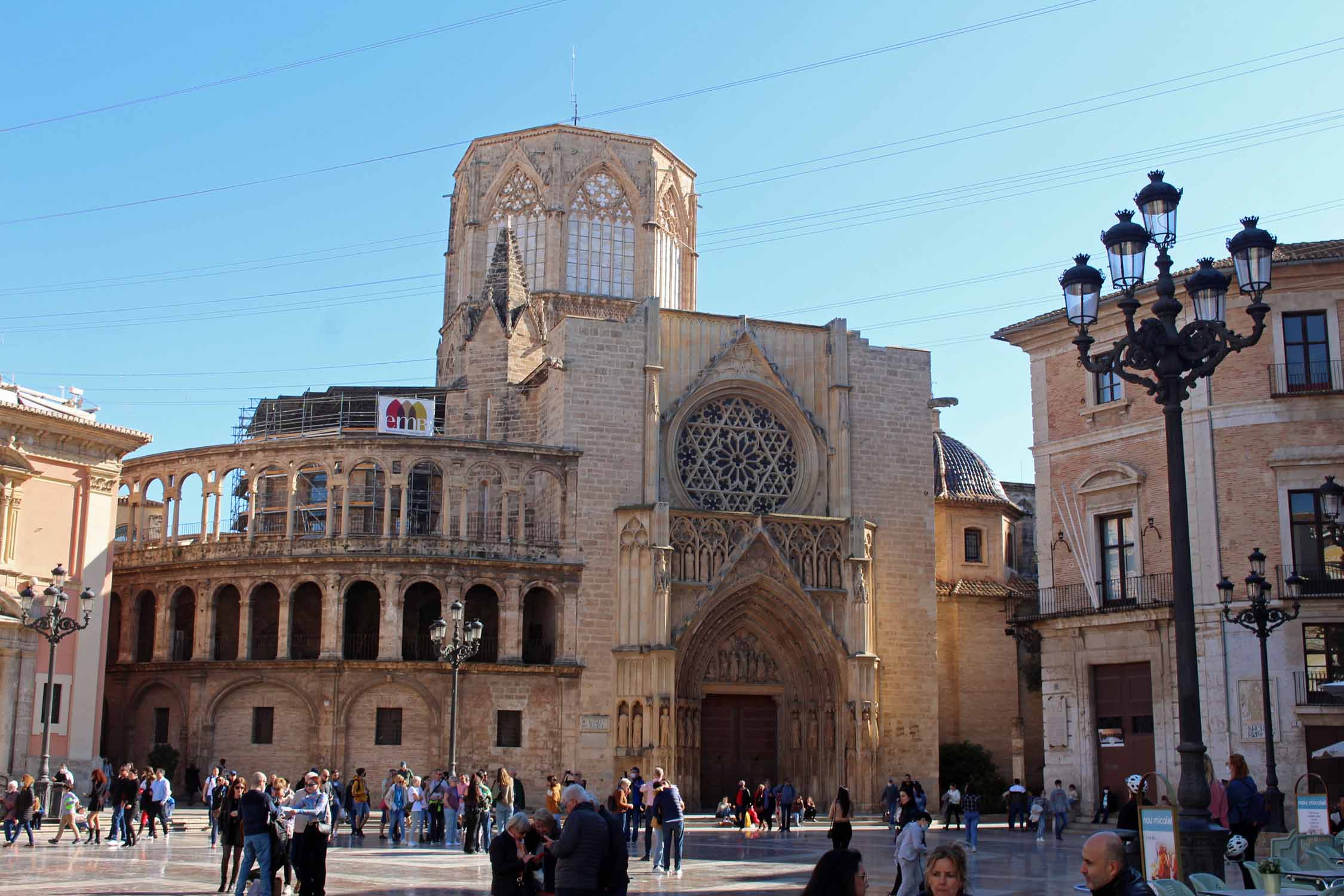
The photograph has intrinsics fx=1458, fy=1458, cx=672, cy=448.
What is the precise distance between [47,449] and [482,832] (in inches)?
568

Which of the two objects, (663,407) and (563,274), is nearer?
(663,407)

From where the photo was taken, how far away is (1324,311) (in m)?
30.1

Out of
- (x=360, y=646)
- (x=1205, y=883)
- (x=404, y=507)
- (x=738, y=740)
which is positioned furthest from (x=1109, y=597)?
(x=1205, y=883)

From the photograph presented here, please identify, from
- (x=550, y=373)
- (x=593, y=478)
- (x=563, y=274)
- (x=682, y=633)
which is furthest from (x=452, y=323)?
(x=682, y=633)

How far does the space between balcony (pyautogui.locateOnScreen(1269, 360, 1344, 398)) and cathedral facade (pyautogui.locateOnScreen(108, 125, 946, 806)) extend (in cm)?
1263

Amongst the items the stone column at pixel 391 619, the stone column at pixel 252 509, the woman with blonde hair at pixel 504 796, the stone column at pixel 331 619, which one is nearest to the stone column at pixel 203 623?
the stone column at pixel 252 509

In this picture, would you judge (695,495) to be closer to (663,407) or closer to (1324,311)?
(663,407)

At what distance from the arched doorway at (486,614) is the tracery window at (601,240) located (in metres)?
13.0

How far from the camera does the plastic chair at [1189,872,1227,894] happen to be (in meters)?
10.8

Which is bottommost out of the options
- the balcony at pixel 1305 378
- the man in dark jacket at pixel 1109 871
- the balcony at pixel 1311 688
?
the man in dark jacket at pixel 1109 871

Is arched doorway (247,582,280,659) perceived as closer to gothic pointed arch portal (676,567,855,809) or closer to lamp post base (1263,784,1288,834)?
gothic pointed arch portal (676,567,855,809)

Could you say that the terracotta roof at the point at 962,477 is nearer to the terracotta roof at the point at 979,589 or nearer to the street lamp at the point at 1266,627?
the terracotta roof at the point at 979,589

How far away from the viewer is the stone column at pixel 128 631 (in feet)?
126

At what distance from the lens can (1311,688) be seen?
28.5m
